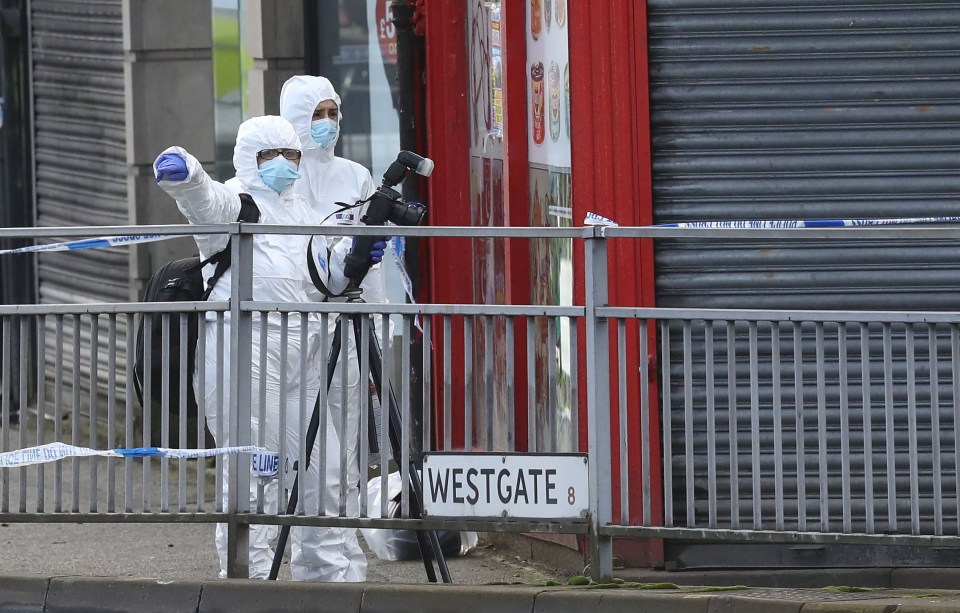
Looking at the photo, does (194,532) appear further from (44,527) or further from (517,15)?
(517,15)

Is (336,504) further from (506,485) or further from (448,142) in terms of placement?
(448,142)

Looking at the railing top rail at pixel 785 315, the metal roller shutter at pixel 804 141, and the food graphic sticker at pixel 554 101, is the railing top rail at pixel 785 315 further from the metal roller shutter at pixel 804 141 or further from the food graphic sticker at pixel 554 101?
the food graphic sticker at pixel 554 101

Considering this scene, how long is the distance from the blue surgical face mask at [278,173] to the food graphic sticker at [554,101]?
43.1 inches

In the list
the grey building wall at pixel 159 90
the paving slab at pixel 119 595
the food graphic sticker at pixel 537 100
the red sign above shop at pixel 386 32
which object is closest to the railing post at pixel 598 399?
the paving slab at pixel 119 595

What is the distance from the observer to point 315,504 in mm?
6578

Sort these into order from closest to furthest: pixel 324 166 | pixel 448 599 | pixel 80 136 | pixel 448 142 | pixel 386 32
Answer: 1. pixel 448 599
2. pixel 324 166
3. pixel 448 142
4. pixel 386 32
5. pixel 80 136

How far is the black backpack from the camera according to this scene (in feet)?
21.1

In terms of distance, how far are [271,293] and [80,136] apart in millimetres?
6035

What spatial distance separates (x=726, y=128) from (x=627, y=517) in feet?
5.71

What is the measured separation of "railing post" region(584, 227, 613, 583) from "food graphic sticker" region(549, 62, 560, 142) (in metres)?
1.51

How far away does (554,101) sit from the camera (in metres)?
7.64

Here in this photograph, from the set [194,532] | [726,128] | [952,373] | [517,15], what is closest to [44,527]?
[194,532]

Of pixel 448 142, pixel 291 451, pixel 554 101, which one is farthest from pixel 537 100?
pixel 291 451

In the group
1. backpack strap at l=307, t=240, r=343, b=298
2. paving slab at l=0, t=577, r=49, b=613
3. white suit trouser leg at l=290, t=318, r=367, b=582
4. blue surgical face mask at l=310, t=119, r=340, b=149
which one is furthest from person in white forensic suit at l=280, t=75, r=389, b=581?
paving slab at l=0, t=577, r=49, b=613
